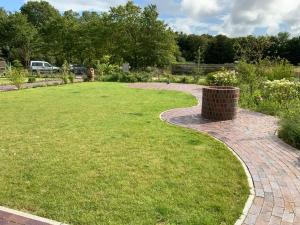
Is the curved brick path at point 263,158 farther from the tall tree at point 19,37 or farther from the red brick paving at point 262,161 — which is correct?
the tall tree at point 19,37

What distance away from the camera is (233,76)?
14.7m

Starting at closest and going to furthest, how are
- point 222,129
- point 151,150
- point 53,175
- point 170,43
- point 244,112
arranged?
1. point 53,175
2. point 151,150
3. point 222,129
4. point 244,112
5. point 170,43

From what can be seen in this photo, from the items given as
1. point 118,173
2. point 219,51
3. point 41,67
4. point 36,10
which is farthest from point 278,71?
point 36,10

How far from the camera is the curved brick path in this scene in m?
3.61

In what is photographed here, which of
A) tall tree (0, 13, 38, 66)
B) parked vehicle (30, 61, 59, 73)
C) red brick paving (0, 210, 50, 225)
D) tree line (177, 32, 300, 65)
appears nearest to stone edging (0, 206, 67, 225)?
red brick paving (0, 210, 50, 225)

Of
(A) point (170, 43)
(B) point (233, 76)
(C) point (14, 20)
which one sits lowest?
(B) point (233, 76)

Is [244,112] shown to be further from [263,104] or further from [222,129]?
[222,129]

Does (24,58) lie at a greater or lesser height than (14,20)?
lesser

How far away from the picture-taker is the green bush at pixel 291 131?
627 centimetres

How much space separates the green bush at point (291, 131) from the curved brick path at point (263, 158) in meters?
0.15

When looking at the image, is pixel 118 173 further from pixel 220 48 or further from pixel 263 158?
pixel 220 48

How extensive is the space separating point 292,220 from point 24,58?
4371 centimetres

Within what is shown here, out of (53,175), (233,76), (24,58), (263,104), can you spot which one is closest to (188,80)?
(233,76)

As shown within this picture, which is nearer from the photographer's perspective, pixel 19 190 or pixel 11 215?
pixel 11 215
